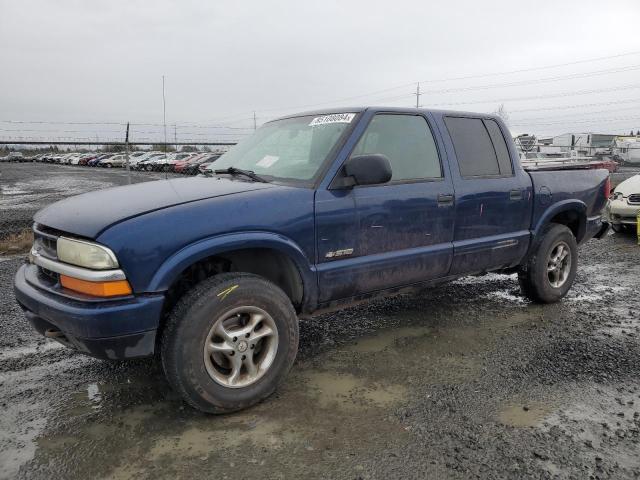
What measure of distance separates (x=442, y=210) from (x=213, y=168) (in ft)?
5.96

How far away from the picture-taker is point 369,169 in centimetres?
315

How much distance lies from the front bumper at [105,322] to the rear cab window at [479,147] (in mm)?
2647

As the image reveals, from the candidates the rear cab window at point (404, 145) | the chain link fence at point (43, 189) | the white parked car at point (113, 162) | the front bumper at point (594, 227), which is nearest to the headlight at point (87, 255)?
the chain link fence at point (43, 189)

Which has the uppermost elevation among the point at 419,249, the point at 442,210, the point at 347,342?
the point at 442,210

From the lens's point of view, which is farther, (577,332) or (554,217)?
(554,217)

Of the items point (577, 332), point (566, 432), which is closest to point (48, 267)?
point (566, 432)

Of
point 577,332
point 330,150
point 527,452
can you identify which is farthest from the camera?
point 577,332

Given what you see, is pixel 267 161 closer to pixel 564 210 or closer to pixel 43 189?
pixel 564 210

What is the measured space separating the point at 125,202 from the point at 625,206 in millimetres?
8649

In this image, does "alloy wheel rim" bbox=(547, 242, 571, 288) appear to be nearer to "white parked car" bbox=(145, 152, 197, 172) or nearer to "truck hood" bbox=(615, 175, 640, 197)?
"truck hood" bbox=(615, 175, 640, 197)

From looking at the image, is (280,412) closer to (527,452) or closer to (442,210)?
(527,452)

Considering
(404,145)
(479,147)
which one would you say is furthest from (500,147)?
(404,145)

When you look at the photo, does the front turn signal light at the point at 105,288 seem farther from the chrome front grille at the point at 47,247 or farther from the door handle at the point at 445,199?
the door handle at the point at 445,199

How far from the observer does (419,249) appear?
12.1 feet
